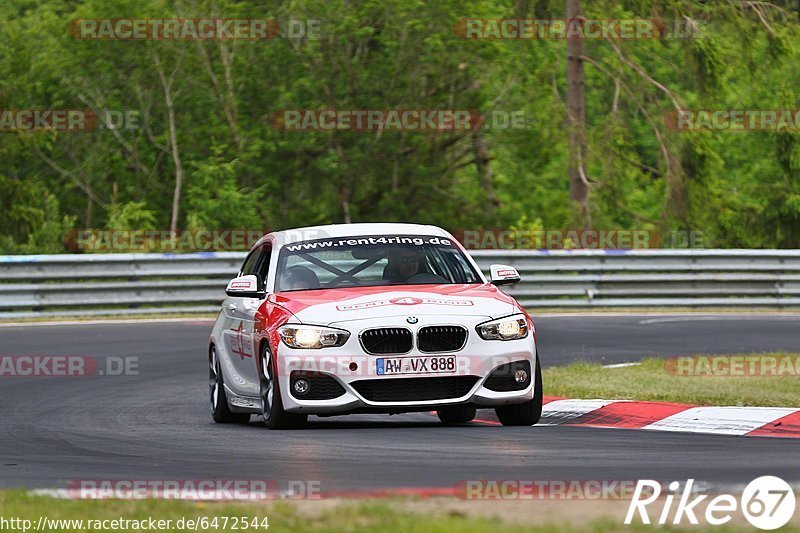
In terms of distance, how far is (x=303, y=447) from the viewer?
945cm

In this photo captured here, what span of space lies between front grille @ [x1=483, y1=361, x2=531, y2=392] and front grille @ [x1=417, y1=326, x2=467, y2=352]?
31cm

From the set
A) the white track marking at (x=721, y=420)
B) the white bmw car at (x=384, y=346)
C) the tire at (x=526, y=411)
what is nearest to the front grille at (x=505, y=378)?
the white bmw car at (x=384, y=346)

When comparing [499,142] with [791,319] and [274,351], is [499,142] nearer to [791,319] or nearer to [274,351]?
[791,319]

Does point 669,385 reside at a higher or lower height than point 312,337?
lower

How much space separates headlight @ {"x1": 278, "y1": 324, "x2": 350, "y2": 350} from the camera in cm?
1038

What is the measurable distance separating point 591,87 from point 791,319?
1161 inches

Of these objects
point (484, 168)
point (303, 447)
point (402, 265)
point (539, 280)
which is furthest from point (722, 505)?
point (484, 168)

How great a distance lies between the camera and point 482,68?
38.7 m

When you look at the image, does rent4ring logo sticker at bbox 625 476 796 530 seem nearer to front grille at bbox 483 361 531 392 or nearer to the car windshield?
front grille at bbox 483 361 531 392

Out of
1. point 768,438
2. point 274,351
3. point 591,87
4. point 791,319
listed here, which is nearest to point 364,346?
point 274,351

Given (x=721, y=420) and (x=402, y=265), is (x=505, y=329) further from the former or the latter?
(x=721, y=420)

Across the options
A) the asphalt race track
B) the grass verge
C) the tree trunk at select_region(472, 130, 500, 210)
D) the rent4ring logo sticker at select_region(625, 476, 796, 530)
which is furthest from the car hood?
the tree trunk at select_region(472, 130, 500, 210)

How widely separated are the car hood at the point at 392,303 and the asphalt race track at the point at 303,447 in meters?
0.79

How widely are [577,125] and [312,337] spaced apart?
26858mm
